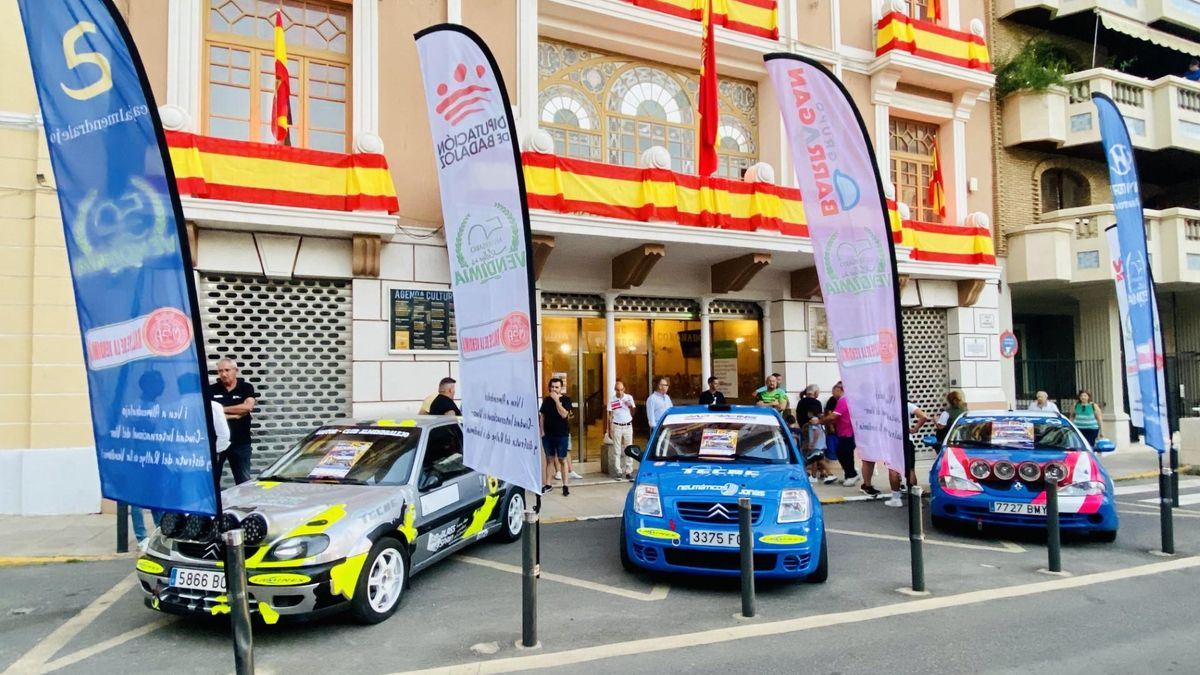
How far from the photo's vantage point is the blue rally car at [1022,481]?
7648mm

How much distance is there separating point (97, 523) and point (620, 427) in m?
7.41

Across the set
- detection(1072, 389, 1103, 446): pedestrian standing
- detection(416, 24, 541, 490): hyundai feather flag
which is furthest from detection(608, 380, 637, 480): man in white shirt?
detection(1072, 389, 1103, 446): pedestrian standing

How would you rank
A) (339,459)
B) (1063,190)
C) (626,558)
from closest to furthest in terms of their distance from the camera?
(339,459)
(626,558)
(1063,190)

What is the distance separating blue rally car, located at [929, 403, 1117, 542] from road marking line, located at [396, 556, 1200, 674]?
0.86 meters

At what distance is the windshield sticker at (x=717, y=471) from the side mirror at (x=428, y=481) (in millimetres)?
2244

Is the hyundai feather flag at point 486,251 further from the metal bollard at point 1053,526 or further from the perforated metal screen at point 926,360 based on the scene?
the perforated metal screen at point 926,360

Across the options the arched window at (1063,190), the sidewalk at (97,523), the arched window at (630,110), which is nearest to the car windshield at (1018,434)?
the sidewalk at (97,523)

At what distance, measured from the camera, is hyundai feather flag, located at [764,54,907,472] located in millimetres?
6461

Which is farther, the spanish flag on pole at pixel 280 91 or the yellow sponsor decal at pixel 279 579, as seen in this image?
the spanish flag on pole at pixel 280 91

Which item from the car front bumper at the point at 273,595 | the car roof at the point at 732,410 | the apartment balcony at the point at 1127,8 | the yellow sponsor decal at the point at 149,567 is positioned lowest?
the car front bumper at the point at 273,595

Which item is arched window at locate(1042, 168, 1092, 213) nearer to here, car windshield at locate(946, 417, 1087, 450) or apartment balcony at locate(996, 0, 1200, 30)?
apartment balcony at locate(996, 0, 1200, 30)

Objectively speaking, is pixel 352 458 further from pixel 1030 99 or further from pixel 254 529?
pixel 1030 99

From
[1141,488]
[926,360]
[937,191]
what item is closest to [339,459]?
[1141,488]

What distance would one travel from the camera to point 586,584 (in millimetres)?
6359
